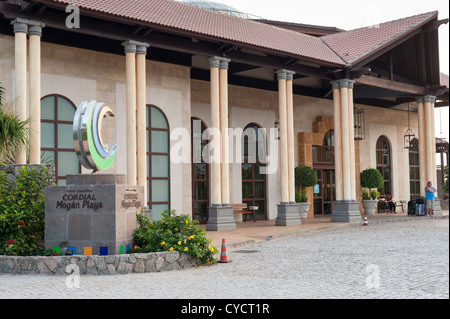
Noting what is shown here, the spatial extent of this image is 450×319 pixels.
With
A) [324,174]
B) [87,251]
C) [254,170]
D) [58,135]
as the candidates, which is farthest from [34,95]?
[324,174]

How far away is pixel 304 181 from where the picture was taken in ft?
80.2

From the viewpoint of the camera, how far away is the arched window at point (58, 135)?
1694 centimetres

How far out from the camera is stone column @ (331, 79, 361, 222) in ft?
73.2

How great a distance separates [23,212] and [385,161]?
2368 centimetres

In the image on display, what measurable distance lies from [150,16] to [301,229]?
8.36 meters

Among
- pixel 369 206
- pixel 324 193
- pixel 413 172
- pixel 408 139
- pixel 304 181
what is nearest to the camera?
pixel 304 181

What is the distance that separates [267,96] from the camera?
81.9ft

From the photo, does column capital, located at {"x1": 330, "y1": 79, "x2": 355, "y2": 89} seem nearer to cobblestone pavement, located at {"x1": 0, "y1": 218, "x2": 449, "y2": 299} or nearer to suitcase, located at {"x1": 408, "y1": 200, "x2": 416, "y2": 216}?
suitcase, located at {"x1": 408, "y1": 200, "x2": 416, "y2": 216}

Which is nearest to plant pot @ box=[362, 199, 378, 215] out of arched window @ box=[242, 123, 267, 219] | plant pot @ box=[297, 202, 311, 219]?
plant pot @ box=[297, 202, 311, 219]

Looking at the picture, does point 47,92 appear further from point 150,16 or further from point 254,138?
point 254,138

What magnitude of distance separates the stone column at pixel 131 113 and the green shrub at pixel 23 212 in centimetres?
470

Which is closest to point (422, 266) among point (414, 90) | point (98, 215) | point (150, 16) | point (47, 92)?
point (98, 215)

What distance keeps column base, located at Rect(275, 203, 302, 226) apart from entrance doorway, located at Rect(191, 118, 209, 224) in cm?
342

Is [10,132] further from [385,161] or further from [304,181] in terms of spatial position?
[385,161]
